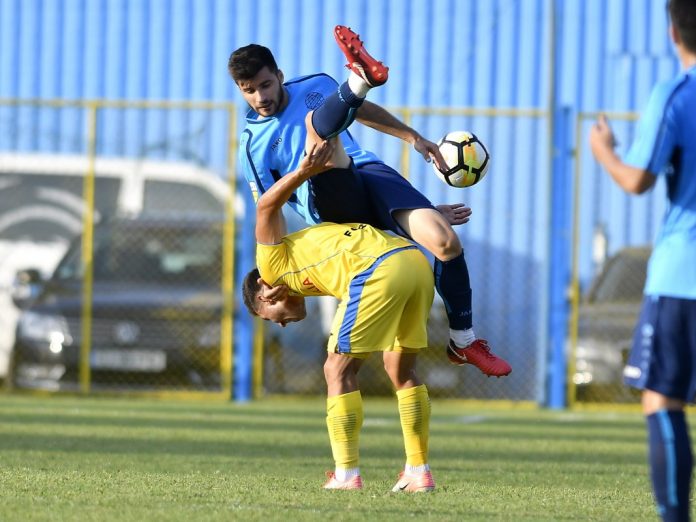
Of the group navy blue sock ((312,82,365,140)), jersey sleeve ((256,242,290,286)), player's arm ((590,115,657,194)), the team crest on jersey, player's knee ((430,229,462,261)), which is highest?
the team crest on jersey

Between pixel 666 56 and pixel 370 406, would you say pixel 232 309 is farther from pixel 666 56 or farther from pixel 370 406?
pixel 666 56

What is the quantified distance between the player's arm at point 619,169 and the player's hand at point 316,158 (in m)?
1.70

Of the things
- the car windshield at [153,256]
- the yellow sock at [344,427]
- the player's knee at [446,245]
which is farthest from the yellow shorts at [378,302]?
the car windshield at [153,256]

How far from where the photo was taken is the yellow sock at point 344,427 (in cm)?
617

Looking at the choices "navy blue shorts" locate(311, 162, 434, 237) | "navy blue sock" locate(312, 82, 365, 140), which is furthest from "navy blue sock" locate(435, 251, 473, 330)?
"navy blue sock" locate(312, 82, 365, 140)

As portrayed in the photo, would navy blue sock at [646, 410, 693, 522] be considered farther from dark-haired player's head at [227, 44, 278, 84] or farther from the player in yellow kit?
dark-haired player's head at [227, 44, 278, 84]

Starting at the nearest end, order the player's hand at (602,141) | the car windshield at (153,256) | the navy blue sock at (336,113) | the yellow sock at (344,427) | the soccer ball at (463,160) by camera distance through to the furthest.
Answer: the player's hand at (602,141) < the navy blue sock at (336,113) < the yellow sock at (344,427) < the soccer ball at (463,160) < the car windshield at (153,256)

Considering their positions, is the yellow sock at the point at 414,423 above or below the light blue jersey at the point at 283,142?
below

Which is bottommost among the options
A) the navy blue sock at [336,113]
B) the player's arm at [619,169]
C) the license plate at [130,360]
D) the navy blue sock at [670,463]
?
the license plate at [130,360]

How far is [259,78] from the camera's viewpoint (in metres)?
6.37

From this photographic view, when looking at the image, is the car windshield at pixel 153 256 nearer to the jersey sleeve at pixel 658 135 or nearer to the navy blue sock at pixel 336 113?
the navy blue sock at pixel 336 113

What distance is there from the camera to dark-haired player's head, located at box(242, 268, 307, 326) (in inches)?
257

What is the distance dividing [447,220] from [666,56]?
428 inches

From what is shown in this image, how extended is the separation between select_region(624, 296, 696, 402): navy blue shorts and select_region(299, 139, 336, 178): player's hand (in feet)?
6.39
